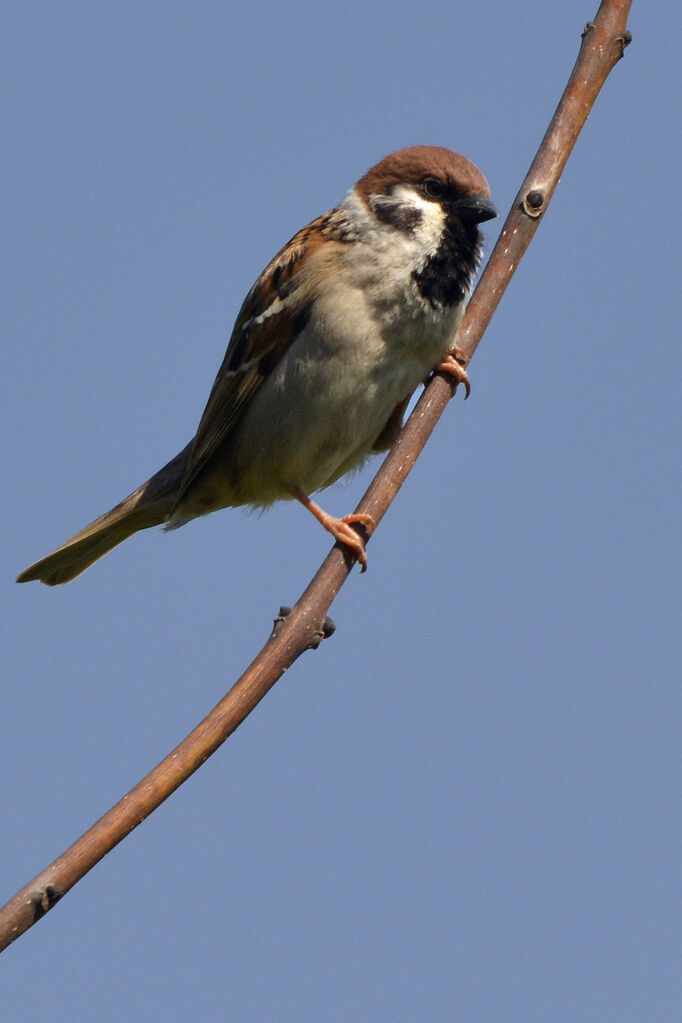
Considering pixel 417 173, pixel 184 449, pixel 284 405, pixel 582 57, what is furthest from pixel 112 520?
pixel 582 57

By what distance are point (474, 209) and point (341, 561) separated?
2.25 m

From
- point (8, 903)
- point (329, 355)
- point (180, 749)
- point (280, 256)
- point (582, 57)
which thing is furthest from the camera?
point (280, 256)

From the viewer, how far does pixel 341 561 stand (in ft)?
11.5

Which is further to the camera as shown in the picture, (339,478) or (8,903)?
(339,478)

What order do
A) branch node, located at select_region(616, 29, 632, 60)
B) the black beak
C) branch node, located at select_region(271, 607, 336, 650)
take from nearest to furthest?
branch node, located at select_region(271, 607, 336, 650), branch node, located at select_region(616, 29, 632, 60), the black beak

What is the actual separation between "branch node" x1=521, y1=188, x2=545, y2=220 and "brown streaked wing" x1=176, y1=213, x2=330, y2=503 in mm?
1744

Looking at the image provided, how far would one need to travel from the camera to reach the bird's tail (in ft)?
19.8

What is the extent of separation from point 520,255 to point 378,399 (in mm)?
1620

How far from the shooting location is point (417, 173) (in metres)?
5.42

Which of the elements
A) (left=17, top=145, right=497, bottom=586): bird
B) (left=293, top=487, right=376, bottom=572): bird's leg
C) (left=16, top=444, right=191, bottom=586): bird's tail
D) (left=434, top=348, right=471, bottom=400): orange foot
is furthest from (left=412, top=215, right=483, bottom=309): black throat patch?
(left=16, top=444, right=191, bottom=586): bird's tail

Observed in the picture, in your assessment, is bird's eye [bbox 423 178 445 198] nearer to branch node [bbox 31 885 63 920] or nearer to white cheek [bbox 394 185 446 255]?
white cheek [bbox 394 185 446 255]

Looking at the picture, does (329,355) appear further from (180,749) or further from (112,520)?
(180,749)

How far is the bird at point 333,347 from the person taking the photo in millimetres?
5254

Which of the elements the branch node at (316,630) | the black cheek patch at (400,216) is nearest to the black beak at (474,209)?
the black cheek patch at (400,216)
